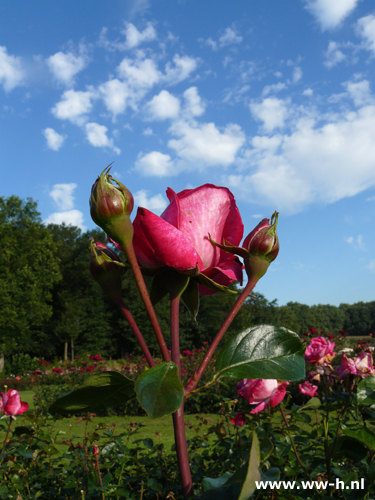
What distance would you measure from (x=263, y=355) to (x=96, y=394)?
0.78ft

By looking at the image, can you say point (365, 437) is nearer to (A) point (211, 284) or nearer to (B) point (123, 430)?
(A) point (211, 284)

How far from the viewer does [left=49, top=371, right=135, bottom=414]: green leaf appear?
480mm

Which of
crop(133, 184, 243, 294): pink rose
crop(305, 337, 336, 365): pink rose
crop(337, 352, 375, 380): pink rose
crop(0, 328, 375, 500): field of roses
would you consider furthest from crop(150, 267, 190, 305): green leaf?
crop(305, 337, 336, 365): pink rose

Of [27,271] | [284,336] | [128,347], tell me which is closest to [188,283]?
[284,336]

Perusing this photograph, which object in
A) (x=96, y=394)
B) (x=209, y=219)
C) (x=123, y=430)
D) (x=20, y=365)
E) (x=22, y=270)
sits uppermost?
(x=22, y=270)

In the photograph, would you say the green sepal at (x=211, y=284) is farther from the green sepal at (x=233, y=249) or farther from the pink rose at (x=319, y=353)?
the pink rose at (x=319, y=353)

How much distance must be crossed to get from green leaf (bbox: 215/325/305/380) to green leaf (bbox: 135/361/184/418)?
109 millimetres

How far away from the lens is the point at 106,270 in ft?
1.73

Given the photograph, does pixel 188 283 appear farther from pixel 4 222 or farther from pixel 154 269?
pixel 4 222

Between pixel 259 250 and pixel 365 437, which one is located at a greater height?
pixel 259 250

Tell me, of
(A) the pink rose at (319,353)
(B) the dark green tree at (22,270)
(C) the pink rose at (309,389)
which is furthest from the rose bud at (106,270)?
(B) the dark green tree at (22,270)

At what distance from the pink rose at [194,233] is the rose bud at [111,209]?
2 centimetres

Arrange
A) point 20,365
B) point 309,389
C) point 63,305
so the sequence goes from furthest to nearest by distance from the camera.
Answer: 1. point 63,305
2. point 20,365
3. point 309,389

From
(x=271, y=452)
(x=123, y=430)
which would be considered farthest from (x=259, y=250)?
(x=123, y=430)
